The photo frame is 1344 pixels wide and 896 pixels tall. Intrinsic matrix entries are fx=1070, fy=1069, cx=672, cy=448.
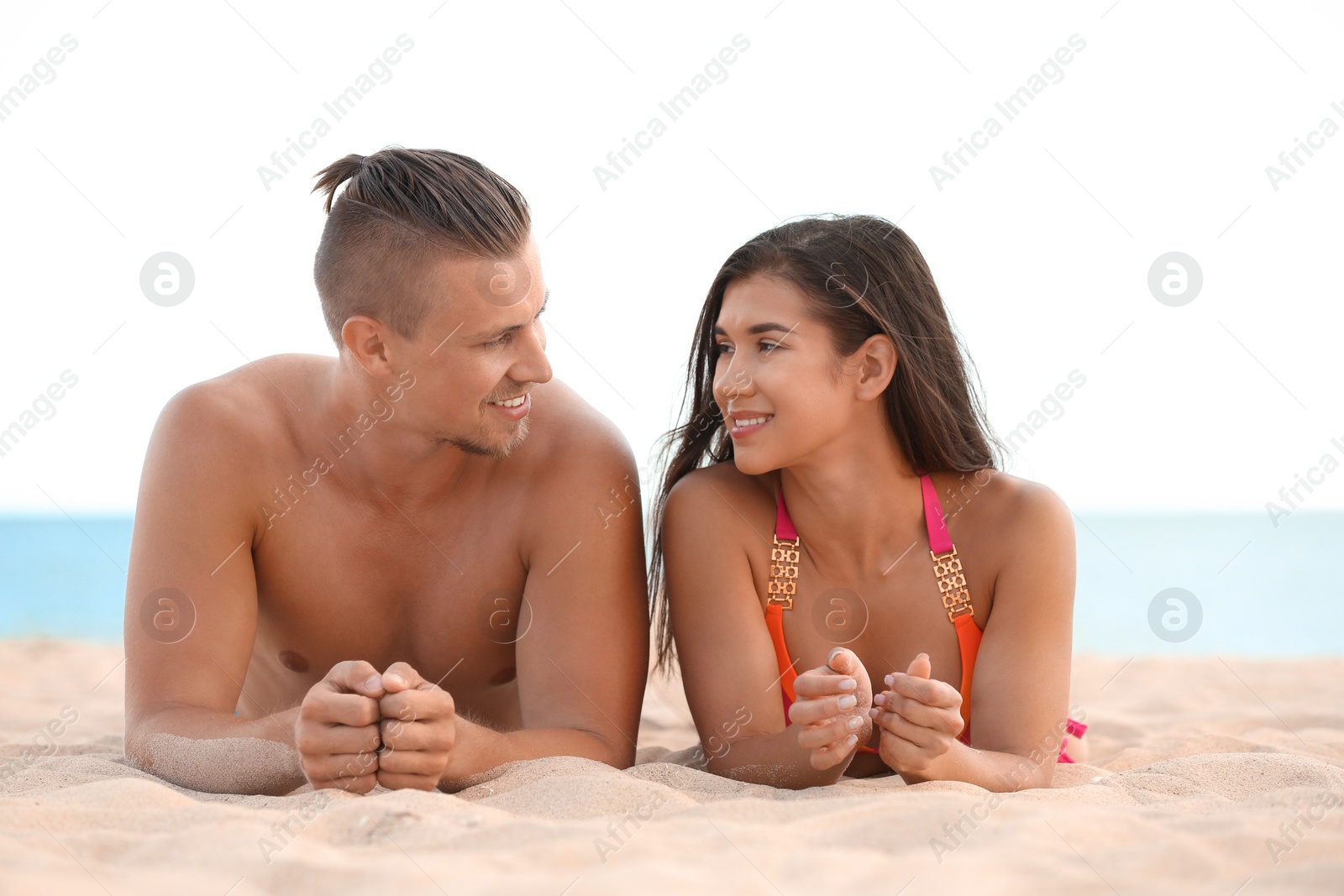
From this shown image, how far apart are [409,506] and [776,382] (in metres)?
1.17

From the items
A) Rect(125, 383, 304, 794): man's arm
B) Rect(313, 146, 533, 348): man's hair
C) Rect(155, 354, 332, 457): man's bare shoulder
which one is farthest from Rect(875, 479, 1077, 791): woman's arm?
Rect(155, 354, 332, 457): man's bare shoulder

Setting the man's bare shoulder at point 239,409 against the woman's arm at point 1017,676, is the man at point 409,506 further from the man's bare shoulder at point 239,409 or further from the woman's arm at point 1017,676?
the woman's arm at point 1017,676

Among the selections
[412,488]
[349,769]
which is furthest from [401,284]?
[349,769]

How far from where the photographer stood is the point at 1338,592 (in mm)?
14117

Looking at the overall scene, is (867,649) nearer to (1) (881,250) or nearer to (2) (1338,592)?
(1) (881,250)

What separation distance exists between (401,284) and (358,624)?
1.01 metres

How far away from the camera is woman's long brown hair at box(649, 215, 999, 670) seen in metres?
3.13

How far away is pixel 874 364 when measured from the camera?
10.5 feet

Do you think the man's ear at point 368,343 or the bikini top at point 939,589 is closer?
the bikini top at point 939,589

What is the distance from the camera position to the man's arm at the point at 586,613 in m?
2.90

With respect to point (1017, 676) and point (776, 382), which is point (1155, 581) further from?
point (776, 382)

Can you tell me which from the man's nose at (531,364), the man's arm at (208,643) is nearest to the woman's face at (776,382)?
the man's nose at (531,364)

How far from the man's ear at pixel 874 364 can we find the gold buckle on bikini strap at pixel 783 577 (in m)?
0.51

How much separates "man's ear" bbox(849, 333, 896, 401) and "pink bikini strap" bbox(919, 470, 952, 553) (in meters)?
0.32
